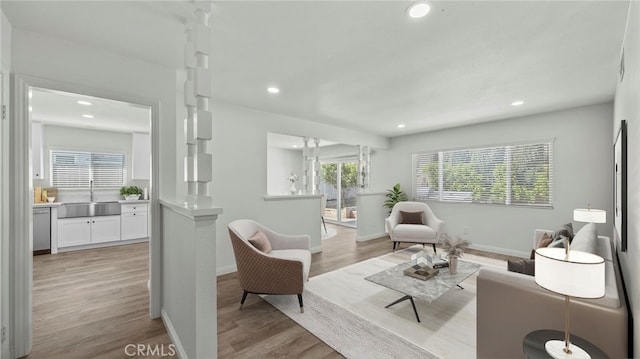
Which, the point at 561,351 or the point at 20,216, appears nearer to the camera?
the point at 561,351

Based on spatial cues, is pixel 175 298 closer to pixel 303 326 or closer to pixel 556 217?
pixel 303 326

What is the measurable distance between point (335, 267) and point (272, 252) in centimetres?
125

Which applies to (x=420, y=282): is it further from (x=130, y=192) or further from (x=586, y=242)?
(x=130, y=192)

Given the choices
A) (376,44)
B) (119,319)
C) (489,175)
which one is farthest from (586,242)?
(119,319)

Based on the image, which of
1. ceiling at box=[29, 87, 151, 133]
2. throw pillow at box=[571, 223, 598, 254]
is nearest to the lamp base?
throw pillow at box=[571, 223, 598, 254]

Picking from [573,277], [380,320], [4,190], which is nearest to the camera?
[573,277]

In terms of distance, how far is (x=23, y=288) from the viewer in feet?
6.55

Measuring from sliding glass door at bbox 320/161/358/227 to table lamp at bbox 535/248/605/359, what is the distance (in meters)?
6.51

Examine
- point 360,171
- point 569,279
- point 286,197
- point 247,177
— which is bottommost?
point 569,279

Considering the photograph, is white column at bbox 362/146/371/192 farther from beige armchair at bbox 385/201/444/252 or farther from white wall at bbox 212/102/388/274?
white wall at bbox 212/102/388/274

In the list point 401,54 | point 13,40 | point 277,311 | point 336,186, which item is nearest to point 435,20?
point 401,54

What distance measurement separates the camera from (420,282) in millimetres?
→ 2633

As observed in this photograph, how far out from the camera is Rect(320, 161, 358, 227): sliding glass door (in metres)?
7.99

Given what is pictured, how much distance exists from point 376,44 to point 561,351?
7.72ft
